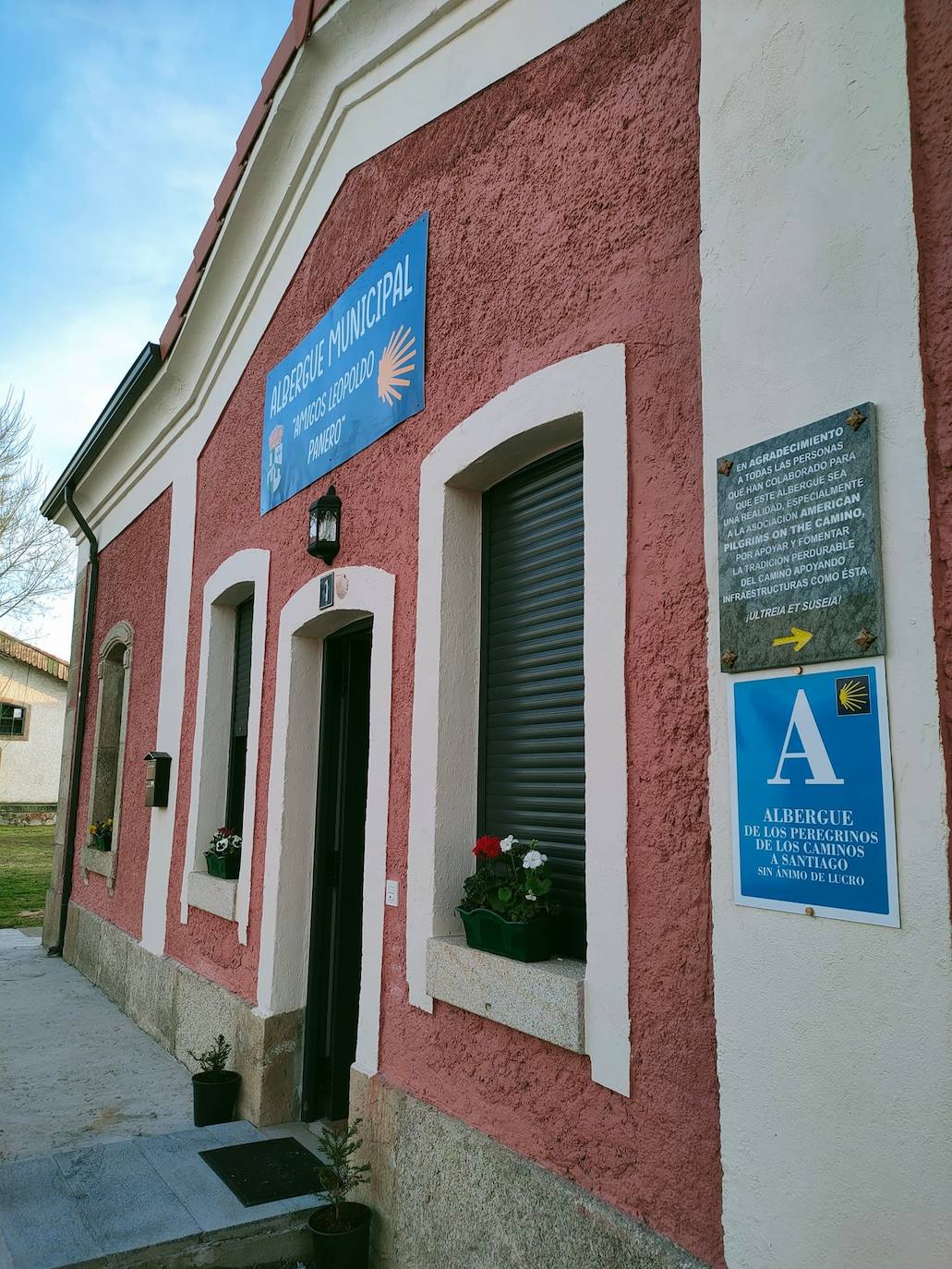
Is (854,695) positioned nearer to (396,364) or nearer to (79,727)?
(396,364)

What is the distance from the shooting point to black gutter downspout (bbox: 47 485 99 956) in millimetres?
9883

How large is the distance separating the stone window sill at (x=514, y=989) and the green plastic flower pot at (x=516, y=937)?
3 cm

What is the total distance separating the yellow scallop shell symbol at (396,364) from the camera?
4.29 m

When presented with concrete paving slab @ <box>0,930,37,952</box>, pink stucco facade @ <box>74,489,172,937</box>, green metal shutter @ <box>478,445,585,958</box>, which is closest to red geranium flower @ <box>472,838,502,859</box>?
green metal shutter @ <box>478,445,585,958</box>

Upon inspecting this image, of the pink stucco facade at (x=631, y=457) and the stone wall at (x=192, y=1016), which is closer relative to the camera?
the pink stucco facade at (x=631, y=457)

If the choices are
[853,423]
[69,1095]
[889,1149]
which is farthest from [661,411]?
[69,1095]

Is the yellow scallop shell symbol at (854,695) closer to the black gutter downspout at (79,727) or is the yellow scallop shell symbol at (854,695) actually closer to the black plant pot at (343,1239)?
the black plant pot at (343,1239)

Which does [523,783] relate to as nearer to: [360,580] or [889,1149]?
[360,580]

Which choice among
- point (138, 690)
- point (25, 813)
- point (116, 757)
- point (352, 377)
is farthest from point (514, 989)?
point (25, 813)

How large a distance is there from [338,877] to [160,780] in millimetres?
2539

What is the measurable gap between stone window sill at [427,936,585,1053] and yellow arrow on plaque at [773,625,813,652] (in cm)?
126

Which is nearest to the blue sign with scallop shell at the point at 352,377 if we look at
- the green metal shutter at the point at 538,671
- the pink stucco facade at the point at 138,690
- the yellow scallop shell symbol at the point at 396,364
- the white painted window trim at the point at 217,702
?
the yellow scallop shell symbol at the point at 396,364

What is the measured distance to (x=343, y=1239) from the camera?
347cm

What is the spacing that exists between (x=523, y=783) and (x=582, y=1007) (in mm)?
952
